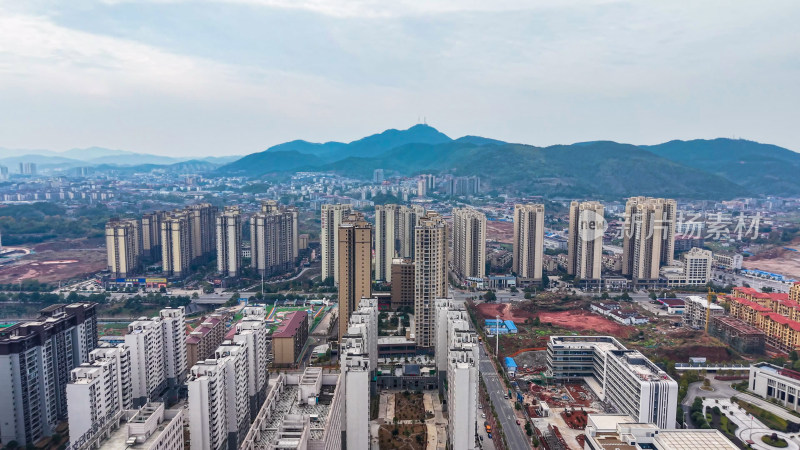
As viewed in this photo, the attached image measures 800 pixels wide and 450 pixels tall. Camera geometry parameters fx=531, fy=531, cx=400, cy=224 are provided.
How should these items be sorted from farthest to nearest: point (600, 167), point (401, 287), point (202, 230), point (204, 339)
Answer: point (600, 167)
point (202, 230)
point (401, 287)
point (204, 339)

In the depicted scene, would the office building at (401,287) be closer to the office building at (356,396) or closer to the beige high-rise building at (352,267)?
the beige high-rise building at (352,267)

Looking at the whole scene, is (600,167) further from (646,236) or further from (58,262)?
(58,262)

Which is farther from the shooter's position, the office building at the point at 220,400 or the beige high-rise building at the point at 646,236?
the beige high-rise building at the point at 646,236

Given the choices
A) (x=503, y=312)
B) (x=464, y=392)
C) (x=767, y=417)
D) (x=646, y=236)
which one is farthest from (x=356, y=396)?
(x=646, y=236)

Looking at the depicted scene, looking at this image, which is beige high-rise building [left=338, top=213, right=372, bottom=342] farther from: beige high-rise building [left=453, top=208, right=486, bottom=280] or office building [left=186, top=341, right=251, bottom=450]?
beige high-rise building [left=453, top=208, right=486, bottom=280]

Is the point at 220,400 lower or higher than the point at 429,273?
lower

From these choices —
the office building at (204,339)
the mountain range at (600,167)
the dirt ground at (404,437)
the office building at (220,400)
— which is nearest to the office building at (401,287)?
the office building at (204,339)
